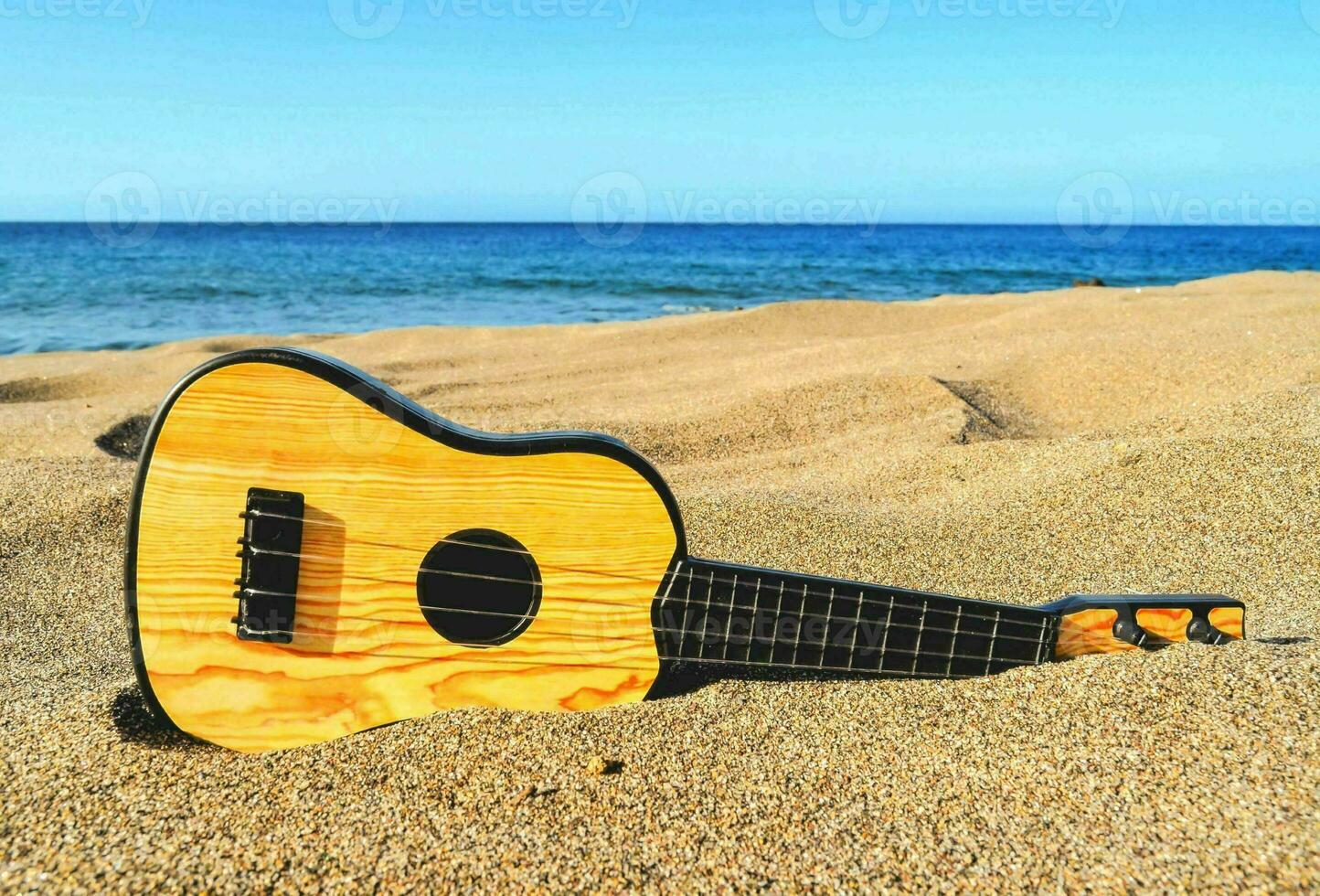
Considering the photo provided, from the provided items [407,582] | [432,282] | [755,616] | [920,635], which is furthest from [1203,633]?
[432,282]

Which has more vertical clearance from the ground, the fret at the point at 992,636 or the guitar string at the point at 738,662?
the fret at the point at 992,636

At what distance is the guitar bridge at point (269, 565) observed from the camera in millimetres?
1725

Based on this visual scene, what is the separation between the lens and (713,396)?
5305 millimetres

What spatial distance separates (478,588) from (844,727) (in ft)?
2.53

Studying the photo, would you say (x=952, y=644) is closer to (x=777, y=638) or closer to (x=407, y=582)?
(x=777, y=638)

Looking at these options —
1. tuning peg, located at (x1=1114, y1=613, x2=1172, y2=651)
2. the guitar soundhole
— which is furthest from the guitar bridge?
tuning peg, located at (x1=1114, y1=613, x2=1172, y2=651)

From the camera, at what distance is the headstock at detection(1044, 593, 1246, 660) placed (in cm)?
207

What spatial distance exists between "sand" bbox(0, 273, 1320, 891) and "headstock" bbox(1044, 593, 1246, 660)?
76 mm

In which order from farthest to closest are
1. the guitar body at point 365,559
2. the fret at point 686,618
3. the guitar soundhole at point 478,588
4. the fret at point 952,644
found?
the fret at point 952,644 < the fret at point 686,618 < the guitar soundhole at point 478,588 < the guitar body at point 365,559

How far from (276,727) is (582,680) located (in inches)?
23.2

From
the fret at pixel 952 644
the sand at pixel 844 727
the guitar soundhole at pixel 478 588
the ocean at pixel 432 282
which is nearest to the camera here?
the sand at pixel 844 727

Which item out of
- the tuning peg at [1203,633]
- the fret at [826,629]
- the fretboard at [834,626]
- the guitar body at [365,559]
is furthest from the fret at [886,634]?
the tuning peg at [1203,633]

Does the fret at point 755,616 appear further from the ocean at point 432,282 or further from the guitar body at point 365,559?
the ocean at point 432,282

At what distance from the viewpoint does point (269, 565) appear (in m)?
1.73
